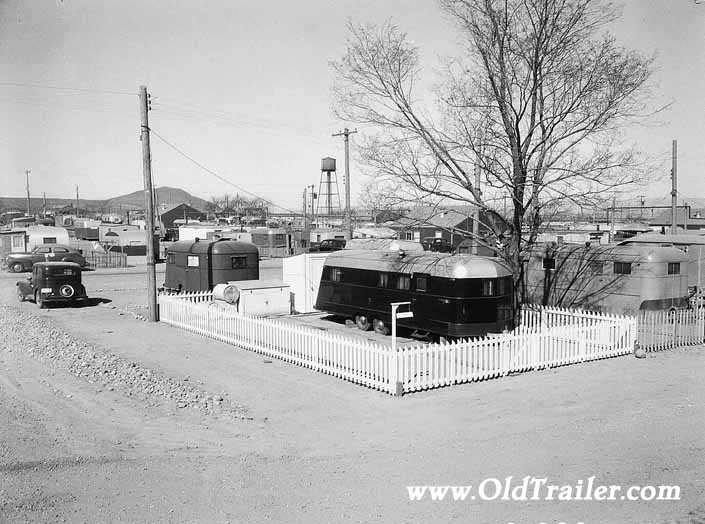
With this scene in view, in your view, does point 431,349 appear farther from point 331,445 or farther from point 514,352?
point 331,445

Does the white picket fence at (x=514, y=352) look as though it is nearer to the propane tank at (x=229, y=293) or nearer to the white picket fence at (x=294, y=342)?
the white picket fence at (x=294, y=342)

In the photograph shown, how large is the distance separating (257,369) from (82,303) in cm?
1352

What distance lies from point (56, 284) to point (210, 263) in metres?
5.35

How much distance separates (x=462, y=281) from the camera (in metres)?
14.1

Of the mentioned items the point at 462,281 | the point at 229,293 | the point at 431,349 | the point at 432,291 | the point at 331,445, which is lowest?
the point at 331,445

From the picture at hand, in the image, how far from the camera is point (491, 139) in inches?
669

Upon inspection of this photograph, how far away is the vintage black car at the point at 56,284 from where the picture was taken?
22.3m

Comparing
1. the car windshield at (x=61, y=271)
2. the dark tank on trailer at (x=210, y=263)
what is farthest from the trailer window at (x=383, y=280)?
the car windshield at (x=61, y=271)

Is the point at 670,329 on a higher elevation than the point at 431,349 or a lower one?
lower

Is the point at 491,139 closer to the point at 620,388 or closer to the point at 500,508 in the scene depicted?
the point at 620,388

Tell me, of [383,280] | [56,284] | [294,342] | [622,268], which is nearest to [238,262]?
[56,284]

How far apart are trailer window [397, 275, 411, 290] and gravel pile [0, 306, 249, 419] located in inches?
231

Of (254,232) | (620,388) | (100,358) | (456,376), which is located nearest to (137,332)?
(100,358)

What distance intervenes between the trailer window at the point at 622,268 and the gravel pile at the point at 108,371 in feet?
42.8
